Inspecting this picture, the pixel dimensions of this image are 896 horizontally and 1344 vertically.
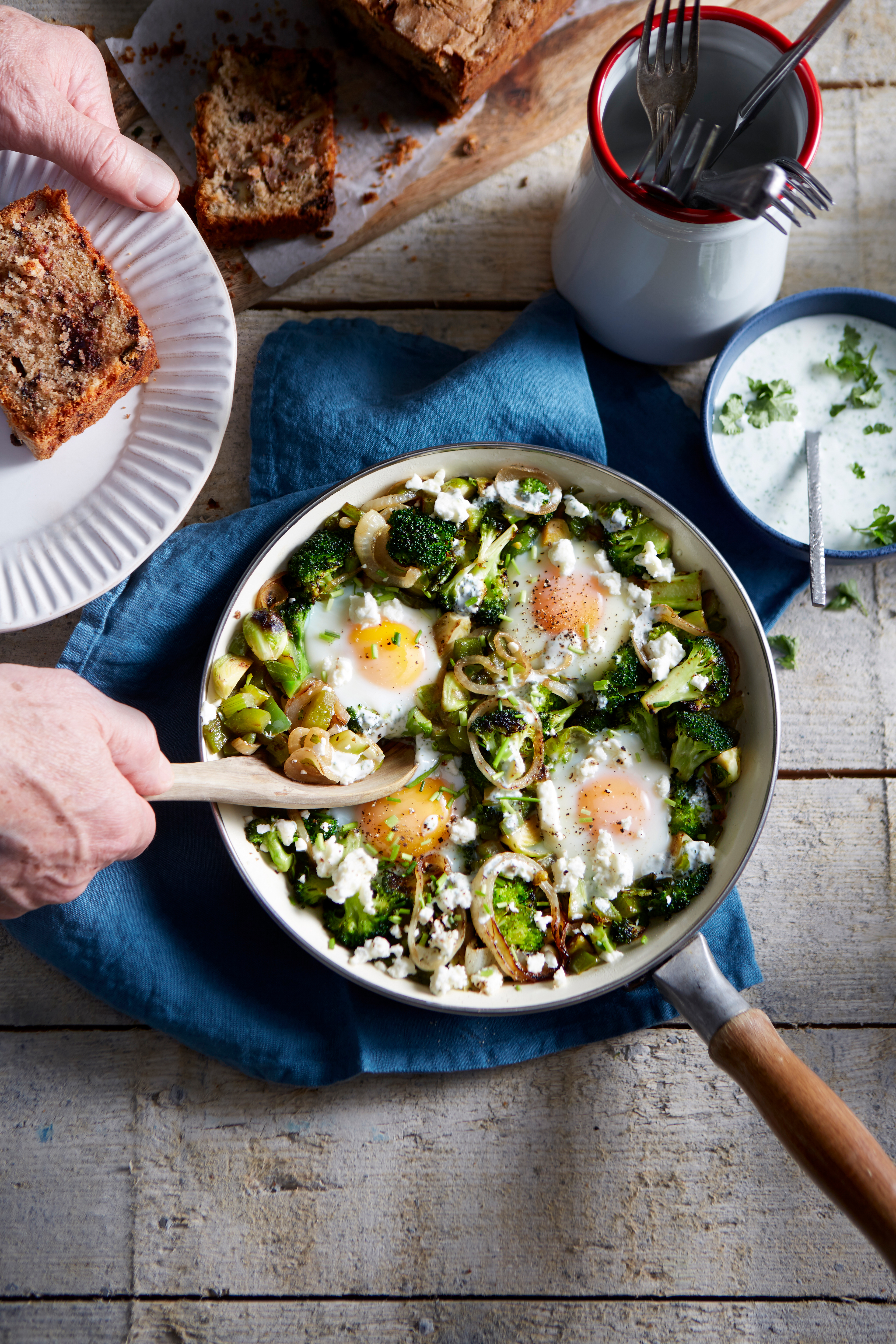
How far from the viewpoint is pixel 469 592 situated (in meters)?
2.93

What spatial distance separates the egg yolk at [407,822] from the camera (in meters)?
2.91

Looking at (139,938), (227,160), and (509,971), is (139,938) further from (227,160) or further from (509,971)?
(227,160)

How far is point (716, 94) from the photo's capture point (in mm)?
2973

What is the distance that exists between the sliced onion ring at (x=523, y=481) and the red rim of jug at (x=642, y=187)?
2.72ft

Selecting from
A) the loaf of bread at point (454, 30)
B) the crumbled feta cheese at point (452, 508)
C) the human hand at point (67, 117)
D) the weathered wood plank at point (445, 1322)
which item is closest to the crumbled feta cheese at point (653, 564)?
the crumbled feta cheese at point (452, 508)

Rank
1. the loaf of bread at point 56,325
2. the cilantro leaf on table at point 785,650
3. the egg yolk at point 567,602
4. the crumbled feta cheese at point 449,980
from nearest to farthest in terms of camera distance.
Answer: the crumbled feta cheese at point 449,980, the loaf of bread at point 56,325, the egg yolk at point 567,602, the cilantro leaf on table at point 785,650

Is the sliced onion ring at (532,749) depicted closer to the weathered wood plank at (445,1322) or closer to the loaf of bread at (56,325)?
the loaf of bread at (56,325)

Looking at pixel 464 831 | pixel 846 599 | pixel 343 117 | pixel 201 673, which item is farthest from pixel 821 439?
pixel 201 673

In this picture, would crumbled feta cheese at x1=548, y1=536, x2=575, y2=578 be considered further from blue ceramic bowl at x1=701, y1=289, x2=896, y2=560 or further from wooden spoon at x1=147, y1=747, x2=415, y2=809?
wooden spoon at x1=147, y1=747, x2=415, y2=809

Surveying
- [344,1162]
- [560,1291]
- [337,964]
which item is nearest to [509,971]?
[337,964]

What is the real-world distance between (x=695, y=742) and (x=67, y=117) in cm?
275

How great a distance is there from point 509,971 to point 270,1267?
53.7 inches

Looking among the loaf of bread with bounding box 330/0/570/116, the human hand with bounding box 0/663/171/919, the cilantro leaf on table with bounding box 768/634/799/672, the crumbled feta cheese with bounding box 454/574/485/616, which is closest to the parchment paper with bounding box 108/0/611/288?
the loaf of bread with bounding box 330/0/570/116

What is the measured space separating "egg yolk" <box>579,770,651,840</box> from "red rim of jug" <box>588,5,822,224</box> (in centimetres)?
167
